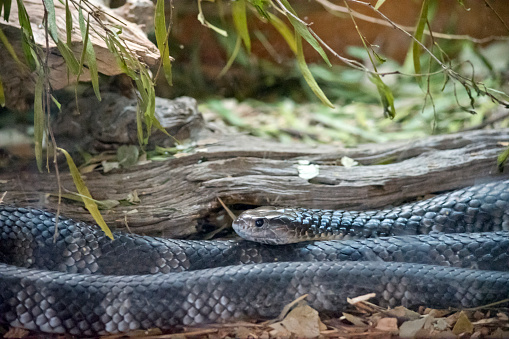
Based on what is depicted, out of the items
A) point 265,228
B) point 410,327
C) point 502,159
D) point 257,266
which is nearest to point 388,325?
point 410,327

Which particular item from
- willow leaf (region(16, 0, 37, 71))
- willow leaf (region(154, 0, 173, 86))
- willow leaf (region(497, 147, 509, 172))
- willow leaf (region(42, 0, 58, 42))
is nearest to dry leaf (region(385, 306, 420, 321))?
willow leaf (region(497, 147, 509, 172))

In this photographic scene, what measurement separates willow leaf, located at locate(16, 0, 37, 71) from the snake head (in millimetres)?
1433

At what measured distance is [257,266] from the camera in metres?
2.49

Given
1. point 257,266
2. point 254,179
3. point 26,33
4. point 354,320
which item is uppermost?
point 26,33

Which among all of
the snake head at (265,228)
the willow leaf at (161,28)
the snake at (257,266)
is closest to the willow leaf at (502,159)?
the snake at (257,266)

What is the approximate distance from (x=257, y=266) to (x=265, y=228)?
0.41 m

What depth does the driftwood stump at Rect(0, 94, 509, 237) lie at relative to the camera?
3.15m

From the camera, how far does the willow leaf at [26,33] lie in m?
2.31

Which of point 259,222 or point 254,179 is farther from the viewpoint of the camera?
point 254,179

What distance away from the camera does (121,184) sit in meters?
3.38

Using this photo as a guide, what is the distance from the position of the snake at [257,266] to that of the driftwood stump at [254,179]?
258 millimetres

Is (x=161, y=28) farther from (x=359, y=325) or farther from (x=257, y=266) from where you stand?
(x=359, y=325)

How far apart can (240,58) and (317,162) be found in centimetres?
279

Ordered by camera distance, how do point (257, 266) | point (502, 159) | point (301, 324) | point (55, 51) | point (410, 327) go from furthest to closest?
point (502, 159) → point (55, 51) → point (257, 266) → point (301, 324) → point (410, 327)
